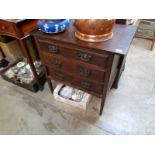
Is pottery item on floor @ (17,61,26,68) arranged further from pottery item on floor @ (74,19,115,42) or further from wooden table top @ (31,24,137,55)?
pottery item on floor @ (74,19,115,42)

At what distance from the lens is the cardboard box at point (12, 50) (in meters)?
→ 1.90

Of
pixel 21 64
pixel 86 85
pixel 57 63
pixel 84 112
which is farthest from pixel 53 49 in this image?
pixel 21 64

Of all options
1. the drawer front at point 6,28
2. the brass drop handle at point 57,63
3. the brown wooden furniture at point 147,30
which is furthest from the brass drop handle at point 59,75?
the brown wooden furniture at point 147,30

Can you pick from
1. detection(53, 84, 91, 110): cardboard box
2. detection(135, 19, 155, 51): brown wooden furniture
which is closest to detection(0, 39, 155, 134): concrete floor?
detection(53, 84, 91, 110): cardboard box

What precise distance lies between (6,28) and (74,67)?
0.67 metres

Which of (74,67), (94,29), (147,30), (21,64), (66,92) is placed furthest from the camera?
(147,30)

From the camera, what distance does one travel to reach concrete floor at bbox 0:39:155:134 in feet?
4.35

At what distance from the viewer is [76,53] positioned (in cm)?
98

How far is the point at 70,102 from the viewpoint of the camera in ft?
4.82

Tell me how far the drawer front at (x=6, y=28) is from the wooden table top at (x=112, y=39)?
0.22 meters

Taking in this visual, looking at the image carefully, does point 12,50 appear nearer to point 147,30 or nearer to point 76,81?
point 76,81

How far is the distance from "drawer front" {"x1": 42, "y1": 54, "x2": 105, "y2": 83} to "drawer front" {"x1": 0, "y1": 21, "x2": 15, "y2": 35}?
1.09 feet

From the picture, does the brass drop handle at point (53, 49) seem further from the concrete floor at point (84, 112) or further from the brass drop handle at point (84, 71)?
the concrete floor at point (84, 112)
